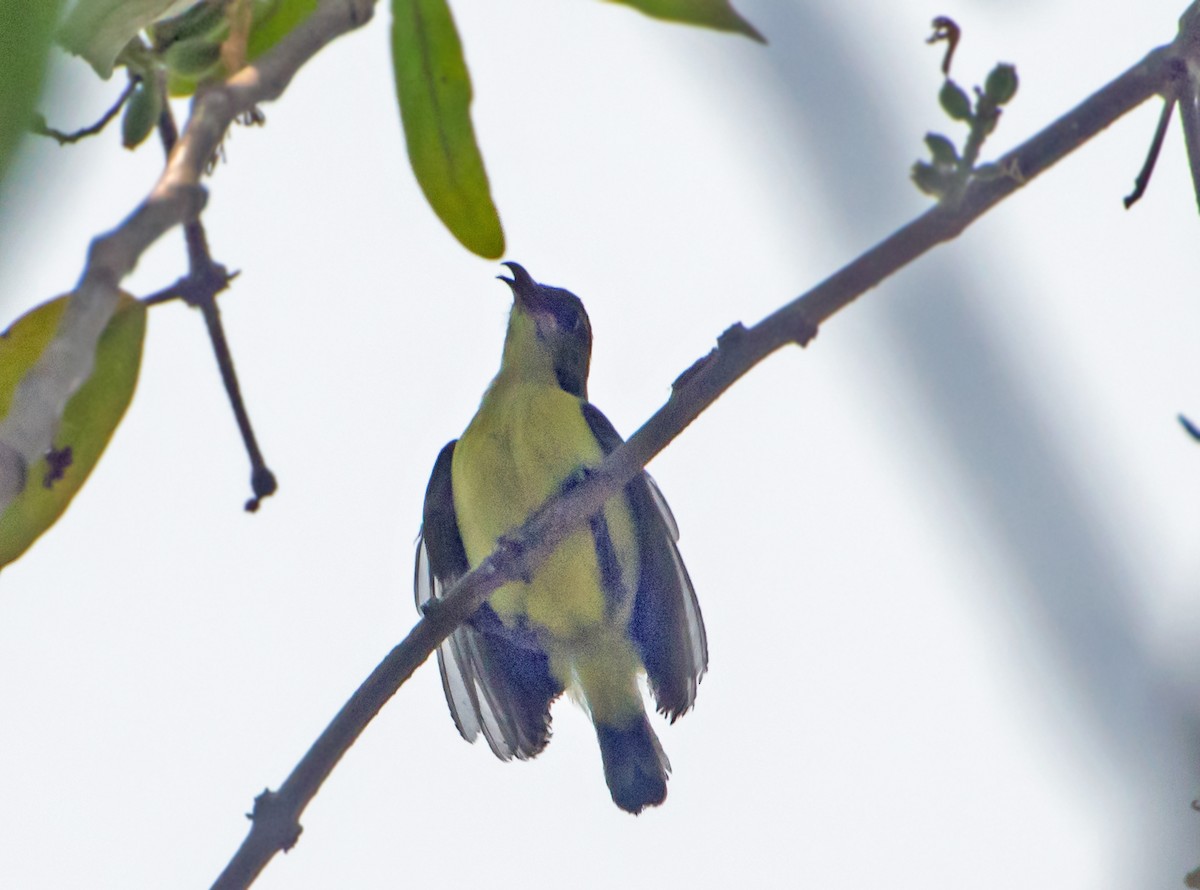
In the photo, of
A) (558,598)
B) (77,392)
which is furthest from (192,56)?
(558,598)

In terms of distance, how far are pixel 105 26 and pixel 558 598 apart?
3.26 metres

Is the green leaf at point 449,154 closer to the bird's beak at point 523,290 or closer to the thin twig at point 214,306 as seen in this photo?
the thin twig at point 214,306

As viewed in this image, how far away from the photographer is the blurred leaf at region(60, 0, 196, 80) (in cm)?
189

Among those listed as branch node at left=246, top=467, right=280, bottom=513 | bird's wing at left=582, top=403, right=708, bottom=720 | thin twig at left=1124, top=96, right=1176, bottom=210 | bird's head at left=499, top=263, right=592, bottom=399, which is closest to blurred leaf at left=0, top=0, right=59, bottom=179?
branch node at left=246, top=467, right=280, bottom=513

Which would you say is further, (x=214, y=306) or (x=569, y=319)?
(x=569, y=319)

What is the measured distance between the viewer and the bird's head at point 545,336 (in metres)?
5.47

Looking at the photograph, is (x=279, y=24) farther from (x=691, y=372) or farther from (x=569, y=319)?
(x=569, y=319)

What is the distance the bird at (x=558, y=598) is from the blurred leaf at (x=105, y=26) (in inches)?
115

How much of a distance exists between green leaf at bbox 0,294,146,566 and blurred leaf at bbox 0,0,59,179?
1290mm

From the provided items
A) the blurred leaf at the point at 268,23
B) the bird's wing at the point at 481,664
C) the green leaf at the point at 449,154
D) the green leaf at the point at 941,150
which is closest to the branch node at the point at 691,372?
the green leaf at the point at 941,150

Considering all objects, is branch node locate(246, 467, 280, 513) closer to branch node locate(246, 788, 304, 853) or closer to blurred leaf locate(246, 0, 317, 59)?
branch node locate(246, 788, 304, 853)

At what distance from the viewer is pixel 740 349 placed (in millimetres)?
1743

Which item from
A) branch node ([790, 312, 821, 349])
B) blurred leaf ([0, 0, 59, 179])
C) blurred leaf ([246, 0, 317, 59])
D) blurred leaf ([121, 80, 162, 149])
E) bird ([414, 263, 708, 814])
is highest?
bird ([414, 263, 708, 814])

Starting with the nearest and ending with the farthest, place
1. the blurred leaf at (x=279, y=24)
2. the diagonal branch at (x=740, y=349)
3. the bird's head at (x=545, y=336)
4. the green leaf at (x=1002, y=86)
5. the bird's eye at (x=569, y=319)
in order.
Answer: the diagonal branch at (x=740, y=349)
the green leaf at (x=1002, y=86)
the blurred leaf at (x=279, y=24)
the bird's head at (x=545, y=336)
the bird's eye at (x=569, y=319)
